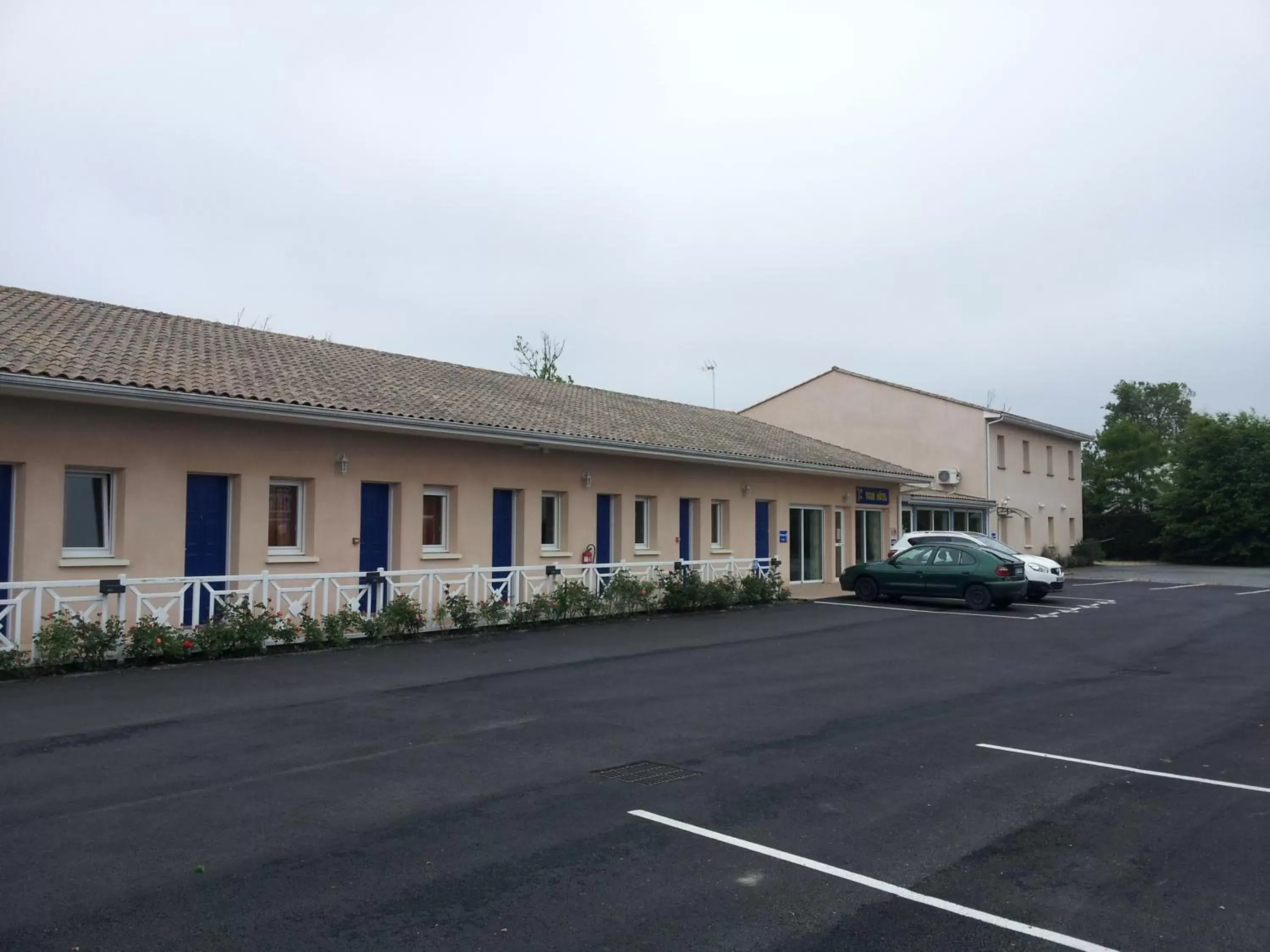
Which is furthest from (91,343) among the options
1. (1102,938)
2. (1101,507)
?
(1101,507)

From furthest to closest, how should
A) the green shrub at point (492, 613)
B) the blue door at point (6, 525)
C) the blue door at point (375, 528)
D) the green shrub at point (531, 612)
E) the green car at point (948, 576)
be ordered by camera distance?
1. the green car at point (948, 576)
2. the green shrub at point (531, 612)
3. the blue door at point (375, 528)
4. the green shrub at point (492, 613)
5. the blue door at point (6, 525)

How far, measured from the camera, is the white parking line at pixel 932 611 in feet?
65.5

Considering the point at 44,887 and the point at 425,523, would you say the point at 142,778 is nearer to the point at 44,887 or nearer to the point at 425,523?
the point at 44,887

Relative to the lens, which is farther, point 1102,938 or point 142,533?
point 142,533

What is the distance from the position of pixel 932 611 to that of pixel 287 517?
41.8 feet

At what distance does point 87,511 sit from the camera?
1338 cm

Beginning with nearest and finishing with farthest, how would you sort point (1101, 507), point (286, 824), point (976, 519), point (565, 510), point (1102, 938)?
point (1102, 938), point (286, 824), point (565, 510), point (976, 519), point (1101, 507)

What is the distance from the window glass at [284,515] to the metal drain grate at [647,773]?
9.46 meters

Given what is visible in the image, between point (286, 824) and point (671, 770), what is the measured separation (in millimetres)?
2677

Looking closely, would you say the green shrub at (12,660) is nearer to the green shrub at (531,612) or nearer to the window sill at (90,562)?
the window sill at (90,562)

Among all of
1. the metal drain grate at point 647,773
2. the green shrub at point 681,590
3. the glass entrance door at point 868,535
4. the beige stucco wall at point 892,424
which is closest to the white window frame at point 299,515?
the green shrub at point 681,590

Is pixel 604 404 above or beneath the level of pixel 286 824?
above

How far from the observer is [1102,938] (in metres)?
4.45

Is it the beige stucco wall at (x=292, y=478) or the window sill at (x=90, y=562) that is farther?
the window sill at (x=90, y=562)
